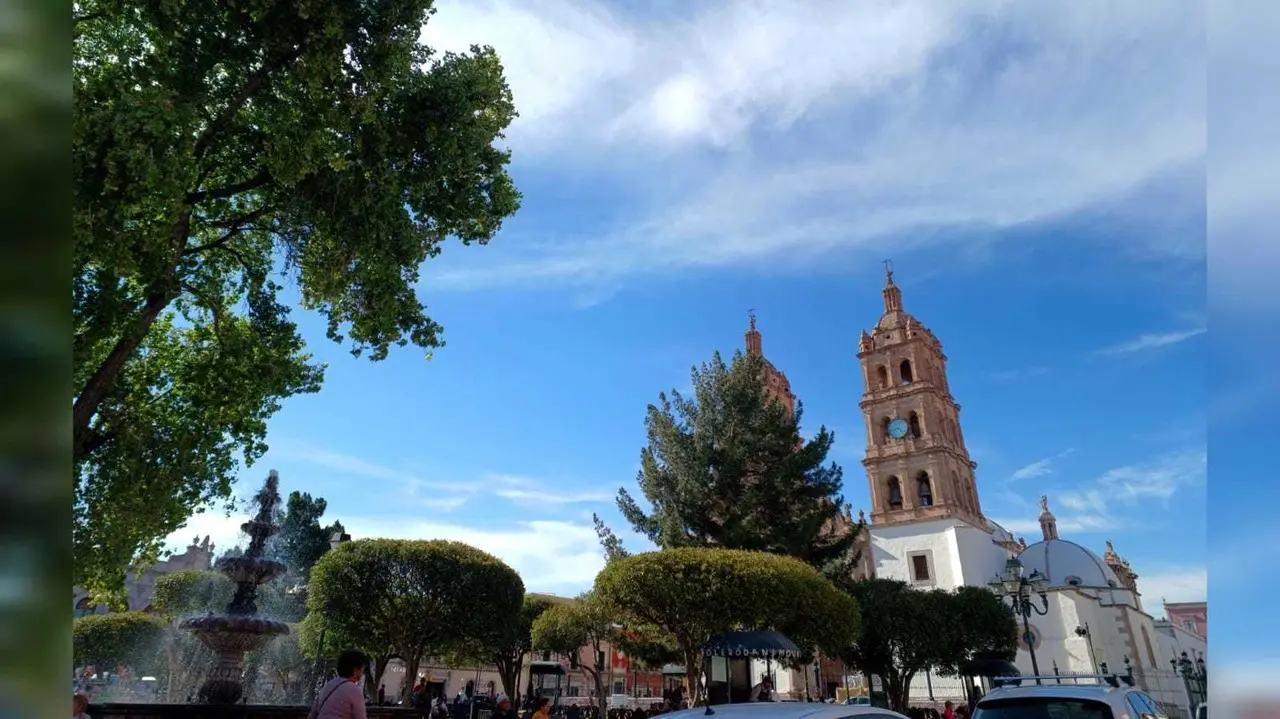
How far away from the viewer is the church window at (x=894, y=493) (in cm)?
5338

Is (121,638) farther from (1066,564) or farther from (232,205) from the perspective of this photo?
(1066,564)

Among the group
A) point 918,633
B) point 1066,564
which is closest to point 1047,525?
point 1066,564

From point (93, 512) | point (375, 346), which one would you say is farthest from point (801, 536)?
point (93, 512)

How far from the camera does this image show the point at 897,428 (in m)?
52.9

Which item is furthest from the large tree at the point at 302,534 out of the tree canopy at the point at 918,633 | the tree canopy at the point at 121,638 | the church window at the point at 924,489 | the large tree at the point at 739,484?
the church window at the point at 924,489

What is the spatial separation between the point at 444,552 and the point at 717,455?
13777 millimetres

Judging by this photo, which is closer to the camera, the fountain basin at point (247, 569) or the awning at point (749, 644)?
the fountain basin at point (247, 569)

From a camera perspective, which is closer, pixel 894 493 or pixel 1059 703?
pixel 1059 703

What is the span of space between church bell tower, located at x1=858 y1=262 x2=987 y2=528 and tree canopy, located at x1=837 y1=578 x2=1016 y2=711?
19020 mm

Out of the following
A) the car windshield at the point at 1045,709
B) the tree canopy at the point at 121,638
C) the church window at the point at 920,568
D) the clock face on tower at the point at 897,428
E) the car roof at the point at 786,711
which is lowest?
the car windshield at the point at 1045,709

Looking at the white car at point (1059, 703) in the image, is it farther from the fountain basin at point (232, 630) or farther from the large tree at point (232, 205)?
the fountain basin at point (232, 630)

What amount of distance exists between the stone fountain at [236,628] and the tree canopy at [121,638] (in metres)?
26.6

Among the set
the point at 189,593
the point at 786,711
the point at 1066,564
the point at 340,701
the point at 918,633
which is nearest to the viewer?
the point at 786,711

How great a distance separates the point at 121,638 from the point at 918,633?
121ft
